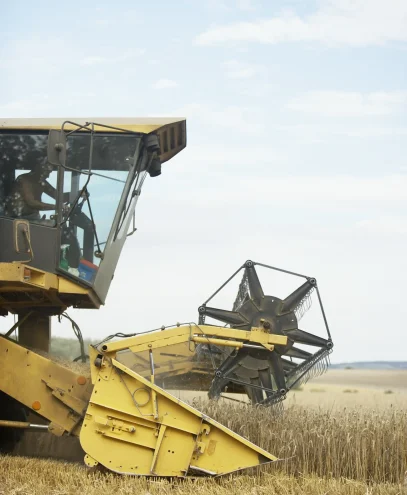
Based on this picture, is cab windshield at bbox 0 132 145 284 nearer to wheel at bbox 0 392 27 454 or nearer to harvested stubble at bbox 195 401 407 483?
wheel at bbox 0 392 27 454

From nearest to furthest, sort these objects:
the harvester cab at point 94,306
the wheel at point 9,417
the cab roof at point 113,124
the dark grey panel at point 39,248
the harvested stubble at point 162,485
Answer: the harvested stubble at point 162,485
the harvester cab at point 94,306
the dark grey panel at point 39,248
the cab roof at point 113,124
the wheel at point 9,417

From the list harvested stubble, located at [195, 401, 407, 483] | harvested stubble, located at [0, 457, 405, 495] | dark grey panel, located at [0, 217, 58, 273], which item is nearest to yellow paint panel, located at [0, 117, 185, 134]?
dark grey panel, located at [0, 217, 58, 273]

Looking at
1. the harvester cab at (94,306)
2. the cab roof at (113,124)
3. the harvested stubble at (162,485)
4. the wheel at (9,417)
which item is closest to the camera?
the harvested stubble at (162,485)

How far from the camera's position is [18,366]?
23.6ft

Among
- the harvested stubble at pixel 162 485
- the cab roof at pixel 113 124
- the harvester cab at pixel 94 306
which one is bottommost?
the harvested stubble at pixel 162 485

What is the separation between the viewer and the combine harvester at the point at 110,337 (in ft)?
21.4

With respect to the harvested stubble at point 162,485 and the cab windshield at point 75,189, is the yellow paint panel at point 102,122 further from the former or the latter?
the harvested stubble at point 162,485

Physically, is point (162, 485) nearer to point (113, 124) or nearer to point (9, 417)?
point (9, 417)

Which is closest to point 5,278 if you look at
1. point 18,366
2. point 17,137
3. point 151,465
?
point 18,366

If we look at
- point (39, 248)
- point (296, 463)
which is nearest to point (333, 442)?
point (296, 463)

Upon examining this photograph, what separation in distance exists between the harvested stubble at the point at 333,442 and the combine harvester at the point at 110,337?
0.77ft

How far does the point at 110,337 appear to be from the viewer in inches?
273

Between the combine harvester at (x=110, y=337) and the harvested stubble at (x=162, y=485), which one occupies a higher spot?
the combine harvester at (x=110, y=337)

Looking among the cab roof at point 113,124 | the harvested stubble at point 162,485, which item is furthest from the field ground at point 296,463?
the cab roof at point 113,124
